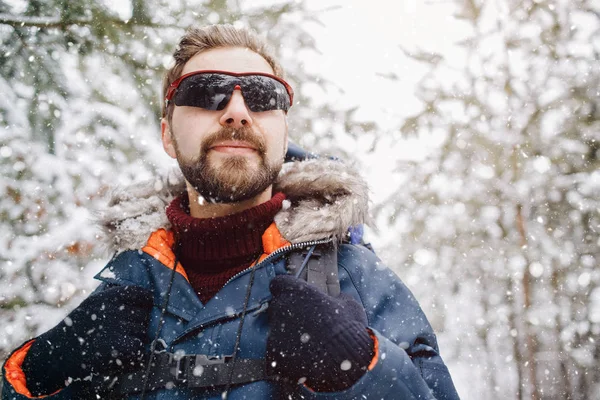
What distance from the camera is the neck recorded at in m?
2.20

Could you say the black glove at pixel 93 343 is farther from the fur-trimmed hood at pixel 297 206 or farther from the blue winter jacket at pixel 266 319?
the fur-trimmed hood at pixel 297 206

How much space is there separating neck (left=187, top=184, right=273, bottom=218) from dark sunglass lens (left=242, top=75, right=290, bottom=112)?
1.54ft

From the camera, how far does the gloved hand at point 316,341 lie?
1.32 meters

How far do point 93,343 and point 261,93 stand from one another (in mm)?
1466

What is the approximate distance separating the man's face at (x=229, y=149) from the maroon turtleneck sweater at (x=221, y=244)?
0.41 feet

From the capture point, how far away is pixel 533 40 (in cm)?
444

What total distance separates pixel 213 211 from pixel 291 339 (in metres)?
1.07

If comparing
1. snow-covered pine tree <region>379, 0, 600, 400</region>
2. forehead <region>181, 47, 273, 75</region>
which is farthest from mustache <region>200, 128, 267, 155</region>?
snow-covered pine tree <region>379, 0, 600, 400</region>

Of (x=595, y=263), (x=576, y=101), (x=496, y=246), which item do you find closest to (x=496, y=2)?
(x=576, y=101)

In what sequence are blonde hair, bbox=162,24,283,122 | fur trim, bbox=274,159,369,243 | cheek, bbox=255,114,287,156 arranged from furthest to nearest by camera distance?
blonde hair, bbox=162,24,283,122
cheek, bbox=255,114,287,156
fur trim, bbox=274,159,369,243

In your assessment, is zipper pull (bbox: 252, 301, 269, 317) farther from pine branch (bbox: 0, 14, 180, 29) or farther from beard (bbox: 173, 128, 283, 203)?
pine branch (bbox: 0, 14, 180, 29)

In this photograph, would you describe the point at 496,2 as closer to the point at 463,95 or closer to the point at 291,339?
the point at 463,95

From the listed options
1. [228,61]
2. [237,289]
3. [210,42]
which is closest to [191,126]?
[228,61]

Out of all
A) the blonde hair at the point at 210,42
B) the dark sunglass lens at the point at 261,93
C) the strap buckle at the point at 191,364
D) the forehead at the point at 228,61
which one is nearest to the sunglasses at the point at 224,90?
the dark sunglass lens at the point at 261,93
